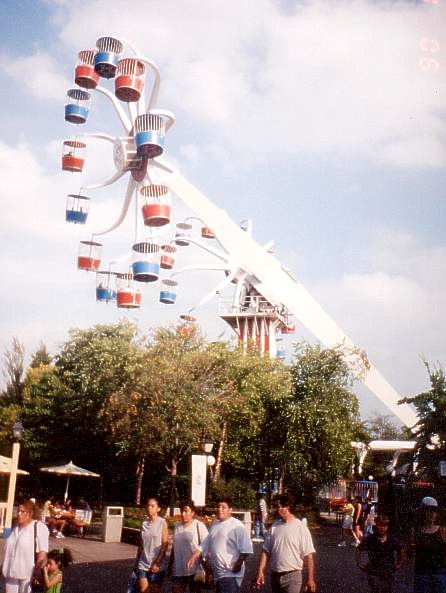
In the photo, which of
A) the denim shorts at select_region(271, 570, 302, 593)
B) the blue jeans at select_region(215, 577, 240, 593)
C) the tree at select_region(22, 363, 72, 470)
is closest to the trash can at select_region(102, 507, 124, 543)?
the blue jeans at select_region(215, 577, 240, 593)

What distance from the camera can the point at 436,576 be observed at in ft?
25.8

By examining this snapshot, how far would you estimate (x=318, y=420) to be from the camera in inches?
1396

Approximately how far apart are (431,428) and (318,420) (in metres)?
12.5

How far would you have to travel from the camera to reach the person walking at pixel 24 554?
7637 mm

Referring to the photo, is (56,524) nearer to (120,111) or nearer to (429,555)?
(429,555)

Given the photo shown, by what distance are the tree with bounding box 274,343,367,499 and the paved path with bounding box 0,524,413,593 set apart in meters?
11.7

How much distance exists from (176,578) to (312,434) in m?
27.6

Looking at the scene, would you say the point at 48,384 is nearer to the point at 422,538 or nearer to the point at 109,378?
the point at 109,378

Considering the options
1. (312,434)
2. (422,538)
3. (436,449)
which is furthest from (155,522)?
(312,434)

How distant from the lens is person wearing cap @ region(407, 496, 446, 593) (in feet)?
25.8

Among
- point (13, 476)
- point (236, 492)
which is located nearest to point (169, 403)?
point (236, 492)

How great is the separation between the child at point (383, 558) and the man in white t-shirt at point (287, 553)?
114 centimetres

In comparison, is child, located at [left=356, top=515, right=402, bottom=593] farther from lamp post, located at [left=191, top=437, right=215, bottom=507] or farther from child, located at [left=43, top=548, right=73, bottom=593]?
lamp post, located at [left=191, top=437, right=215, bottom=507]

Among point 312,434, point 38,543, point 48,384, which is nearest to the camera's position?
point 38,543
